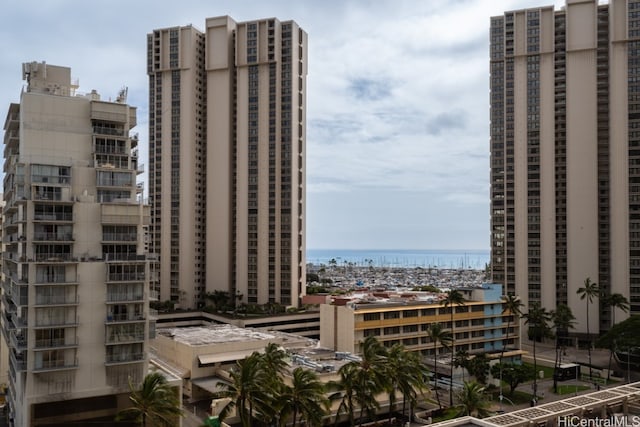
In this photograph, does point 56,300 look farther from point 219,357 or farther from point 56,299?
point 219,357

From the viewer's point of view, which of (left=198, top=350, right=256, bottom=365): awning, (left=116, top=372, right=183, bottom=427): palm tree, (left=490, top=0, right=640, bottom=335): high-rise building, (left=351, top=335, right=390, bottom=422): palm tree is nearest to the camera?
(left=116, top=372, right=183, bottom=427): palm tree

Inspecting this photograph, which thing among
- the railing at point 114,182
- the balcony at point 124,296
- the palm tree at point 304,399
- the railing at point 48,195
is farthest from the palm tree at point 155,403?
the railing at point 114,182

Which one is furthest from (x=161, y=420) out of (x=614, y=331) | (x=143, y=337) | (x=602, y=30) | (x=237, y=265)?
(x=602, y=30)

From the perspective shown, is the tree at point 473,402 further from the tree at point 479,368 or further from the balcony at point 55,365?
the balcony at point 55,365

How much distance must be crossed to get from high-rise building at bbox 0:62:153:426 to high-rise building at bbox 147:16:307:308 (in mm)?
80217

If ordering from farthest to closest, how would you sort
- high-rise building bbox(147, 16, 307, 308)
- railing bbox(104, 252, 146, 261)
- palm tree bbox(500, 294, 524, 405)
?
high-rise building bbox(147, 16, 307, 308)
palm tree bbox(500, 294, 524, 405)
railing bbox(104, 252, 146, 261)

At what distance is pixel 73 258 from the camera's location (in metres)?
55.8

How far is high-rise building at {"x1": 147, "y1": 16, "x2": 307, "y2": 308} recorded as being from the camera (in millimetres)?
140125

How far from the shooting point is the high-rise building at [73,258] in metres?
53.9

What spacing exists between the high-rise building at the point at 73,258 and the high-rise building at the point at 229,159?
263 ft

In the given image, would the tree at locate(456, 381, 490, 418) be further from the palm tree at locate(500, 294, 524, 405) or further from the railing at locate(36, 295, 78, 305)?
the railing at locate(36, 295, 78, 305)

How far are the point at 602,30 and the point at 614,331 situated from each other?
231ft

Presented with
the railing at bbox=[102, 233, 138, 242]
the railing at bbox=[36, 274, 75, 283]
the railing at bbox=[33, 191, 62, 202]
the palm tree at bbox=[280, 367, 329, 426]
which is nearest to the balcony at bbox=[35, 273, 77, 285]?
the railing at bbox=[36, 274, 75, 283]

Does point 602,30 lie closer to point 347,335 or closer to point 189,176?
point 347,335
